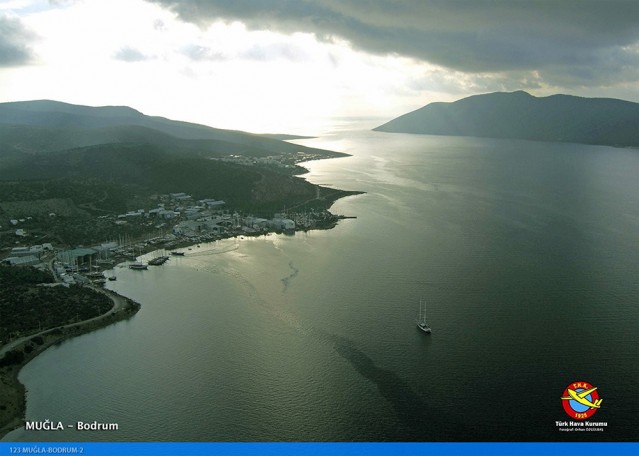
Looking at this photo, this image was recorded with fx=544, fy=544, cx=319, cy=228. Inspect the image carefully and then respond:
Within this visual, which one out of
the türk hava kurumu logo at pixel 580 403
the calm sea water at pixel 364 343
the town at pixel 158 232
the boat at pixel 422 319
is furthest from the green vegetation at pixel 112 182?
the türk hava kurumu logo at pixel 580 403

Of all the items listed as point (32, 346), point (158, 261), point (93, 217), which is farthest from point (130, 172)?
point (32, 346)

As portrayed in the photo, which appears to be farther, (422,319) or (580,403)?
(422,319)

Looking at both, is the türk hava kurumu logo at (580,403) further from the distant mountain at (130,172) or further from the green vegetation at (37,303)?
the distant mountain at (130,172)

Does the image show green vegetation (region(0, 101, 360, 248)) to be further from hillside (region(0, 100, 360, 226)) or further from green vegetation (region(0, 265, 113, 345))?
green vegetation (region(0, 265, 113, 345))

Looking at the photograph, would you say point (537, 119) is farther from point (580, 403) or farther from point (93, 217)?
point (580, 403)

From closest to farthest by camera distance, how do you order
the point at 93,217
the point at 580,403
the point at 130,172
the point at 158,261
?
the point at 580,403, the point at 158,261, the point at 93,217, the point at 130,172

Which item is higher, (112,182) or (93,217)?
(112,182)

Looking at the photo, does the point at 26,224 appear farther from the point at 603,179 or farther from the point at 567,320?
the point at 603,179
